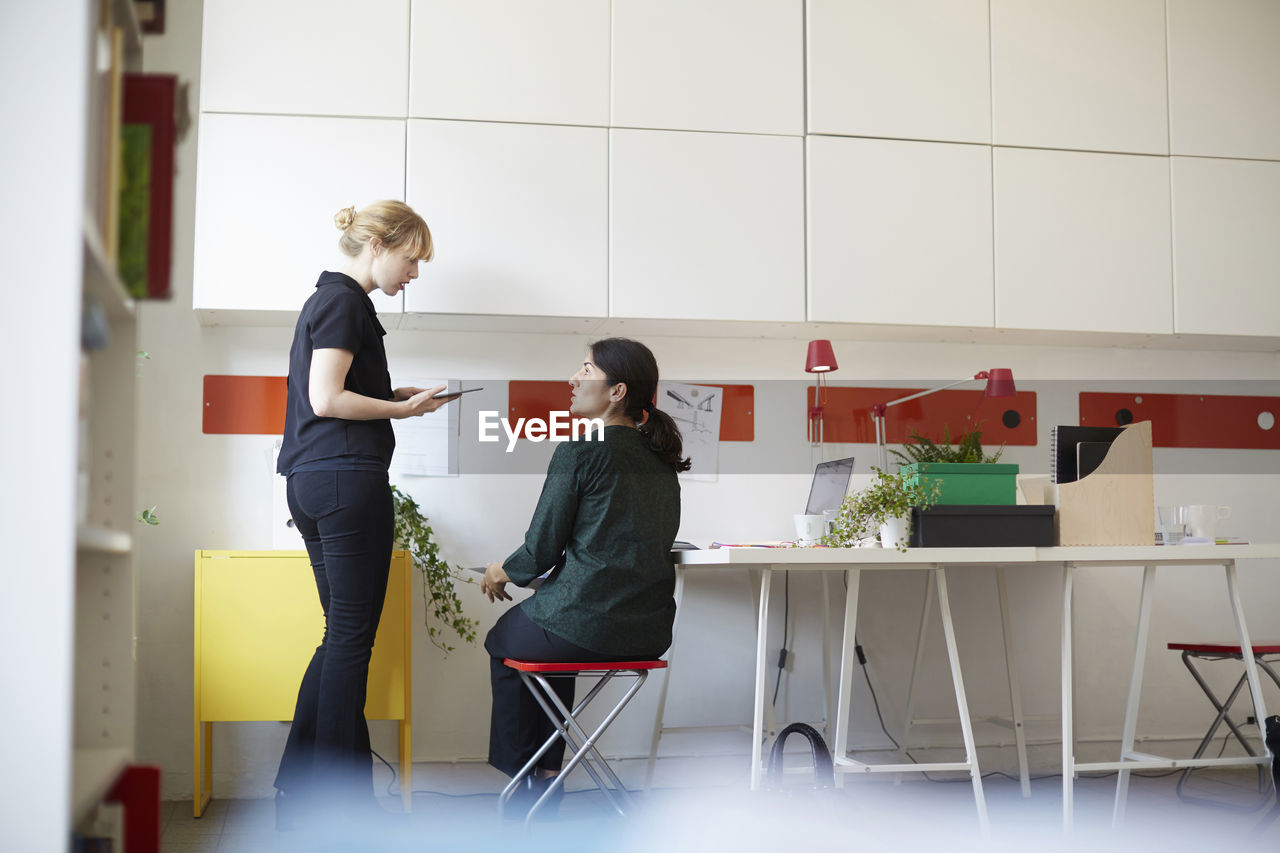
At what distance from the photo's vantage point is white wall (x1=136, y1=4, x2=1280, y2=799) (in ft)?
10.6

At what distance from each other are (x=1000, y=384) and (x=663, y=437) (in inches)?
53.5

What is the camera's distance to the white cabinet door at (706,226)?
326cm

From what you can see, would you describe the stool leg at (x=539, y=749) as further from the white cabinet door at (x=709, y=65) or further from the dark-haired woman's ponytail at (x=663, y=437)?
the white cabinet door at (x=709, y=65)

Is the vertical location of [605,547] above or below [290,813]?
above

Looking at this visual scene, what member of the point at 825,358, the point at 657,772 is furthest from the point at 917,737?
the point at 825,358

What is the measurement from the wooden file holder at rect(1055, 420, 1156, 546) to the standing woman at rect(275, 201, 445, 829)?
5.50ft

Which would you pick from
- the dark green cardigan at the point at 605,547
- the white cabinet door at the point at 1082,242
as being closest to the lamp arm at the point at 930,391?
the white cabinet door at the point at 1082,242

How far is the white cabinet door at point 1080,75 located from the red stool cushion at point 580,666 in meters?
2.12

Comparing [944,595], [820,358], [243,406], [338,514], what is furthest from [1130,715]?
[243,406]

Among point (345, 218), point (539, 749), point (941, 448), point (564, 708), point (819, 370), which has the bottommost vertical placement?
point (539, 749)

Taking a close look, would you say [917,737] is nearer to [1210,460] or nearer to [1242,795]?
[1242,795]

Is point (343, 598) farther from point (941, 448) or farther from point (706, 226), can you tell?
point (941, 448)

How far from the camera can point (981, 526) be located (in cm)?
275

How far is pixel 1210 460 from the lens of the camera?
3916 mm
